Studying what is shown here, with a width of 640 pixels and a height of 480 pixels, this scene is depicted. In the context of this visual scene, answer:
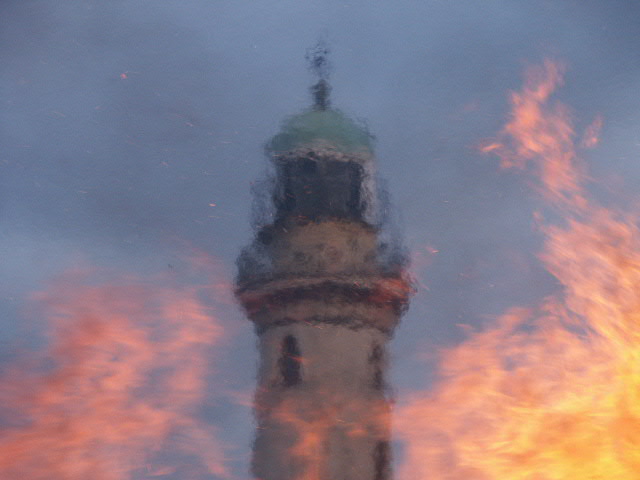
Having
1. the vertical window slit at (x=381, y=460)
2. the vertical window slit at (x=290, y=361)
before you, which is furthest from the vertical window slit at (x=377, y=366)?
the vertical window slit at (x=290, y=361)

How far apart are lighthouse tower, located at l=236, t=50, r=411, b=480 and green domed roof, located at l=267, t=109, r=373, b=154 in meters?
0.04

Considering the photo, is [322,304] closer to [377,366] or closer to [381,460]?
[377,366]

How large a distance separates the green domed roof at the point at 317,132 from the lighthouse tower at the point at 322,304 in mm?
43

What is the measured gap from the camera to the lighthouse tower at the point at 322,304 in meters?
34.8

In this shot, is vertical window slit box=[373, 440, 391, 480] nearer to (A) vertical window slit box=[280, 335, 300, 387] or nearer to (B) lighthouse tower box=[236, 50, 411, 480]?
(B) lighthouse tower box=[236, 50, 411, 480]

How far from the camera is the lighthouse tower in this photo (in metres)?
34.8

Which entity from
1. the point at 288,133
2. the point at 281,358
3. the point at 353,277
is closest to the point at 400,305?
the point at 353,277

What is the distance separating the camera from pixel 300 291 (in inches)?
1463

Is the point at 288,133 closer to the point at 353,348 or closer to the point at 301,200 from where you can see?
the point at 301,200

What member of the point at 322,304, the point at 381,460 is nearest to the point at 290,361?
the point at 322,304

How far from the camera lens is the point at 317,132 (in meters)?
38.7

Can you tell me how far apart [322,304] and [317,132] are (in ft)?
24.2

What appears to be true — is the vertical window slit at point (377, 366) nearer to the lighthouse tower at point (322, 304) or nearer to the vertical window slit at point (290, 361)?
the lighthouse tower at point (322, 304)

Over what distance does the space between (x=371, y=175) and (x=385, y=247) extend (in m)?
3.28
